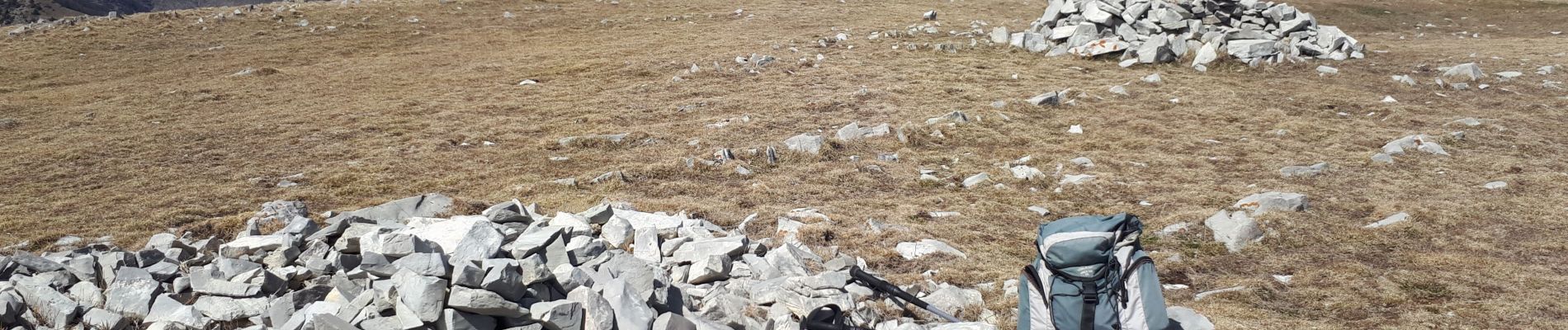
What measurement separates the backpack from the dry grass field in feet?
A: 5.19

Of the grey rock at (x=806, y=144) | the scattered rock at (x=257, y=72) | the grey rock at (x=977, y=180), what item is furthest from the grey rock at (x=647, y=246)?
the scattered rock at (x=257, y=72)

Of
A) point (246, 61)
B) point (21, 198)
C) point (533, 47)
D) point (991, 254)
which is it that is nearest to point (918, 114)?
point (991, 254)

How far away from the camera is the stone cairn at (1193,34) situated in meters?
21.1

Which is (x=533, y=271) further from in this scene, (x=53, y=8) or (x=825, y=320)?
(x=53, y=8)

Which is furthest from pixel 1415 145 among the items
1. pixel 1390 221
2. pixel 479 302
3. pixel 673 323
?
pixel 479 302

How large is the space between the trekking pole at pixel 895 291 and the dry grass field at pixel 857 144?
0.59 metres

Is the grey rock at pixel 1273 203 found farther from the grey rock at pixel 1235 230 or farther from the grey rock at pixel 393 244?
the grey rock at pixel 393 244

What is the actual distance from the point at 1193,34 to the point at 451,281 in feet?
69.2

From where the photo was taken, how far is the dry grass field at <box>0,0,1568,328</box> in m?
8.23

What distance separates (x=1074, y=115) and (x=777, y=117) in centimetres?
541

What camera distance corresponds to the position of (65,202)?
10.8m

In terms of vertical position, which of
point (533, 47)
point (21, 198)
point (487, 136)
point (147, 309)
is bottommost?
point (533, 47)

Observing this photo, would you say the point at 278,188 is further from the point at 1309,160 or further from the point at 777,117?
the point at 1309,160

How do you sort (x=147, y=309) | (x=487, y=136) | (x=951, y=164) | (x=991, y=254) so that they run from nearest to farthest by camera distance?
1. (x=147, y=309)
2. (x=991, y=254)
3. (x=951, y=164)
4. (x=487, y=136)
